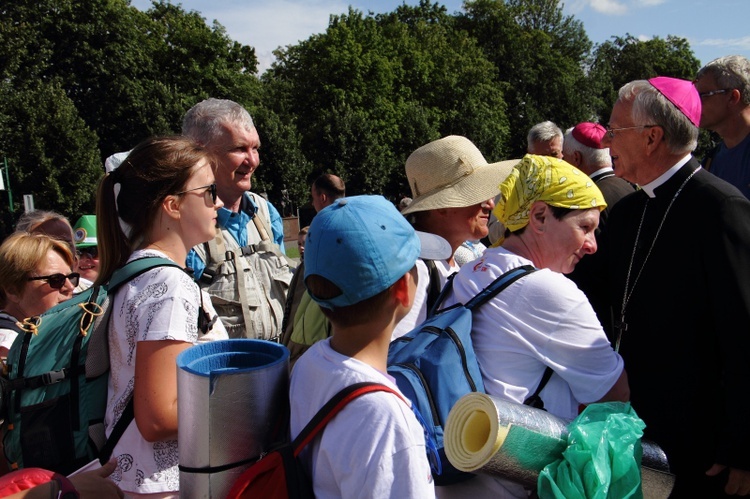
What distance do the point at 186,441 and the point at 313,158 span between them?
3521 cm

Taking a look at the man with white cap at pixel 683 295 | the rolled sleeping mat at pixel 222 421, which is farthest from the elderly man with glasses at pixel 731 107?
the rolled sleeping mat at pixel 222 421

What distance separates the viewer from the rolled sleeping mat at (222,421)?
148 centimetres

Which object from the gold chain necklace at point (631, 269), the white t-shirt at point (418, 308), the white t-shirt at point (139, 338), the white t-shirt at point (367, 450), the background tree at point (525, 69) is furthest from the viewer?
the background tree at point (525, 69)

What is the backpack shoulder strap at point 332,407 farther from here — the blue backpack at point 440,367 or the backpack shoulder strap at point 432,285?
the backpack shoulder strap at point 432,285

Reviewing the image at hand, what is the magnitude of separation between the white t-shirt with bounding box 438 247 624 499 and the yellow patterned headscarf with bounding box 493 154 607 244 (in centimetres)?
34

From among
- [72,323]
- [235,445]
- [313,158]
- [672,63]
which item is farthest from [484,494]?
[672,63]

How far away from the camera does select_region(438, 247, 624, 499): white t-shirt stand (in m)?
1.94

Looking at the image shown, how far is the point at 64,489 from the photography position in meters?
1.70

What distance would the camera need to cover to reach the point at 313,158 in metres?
36.1

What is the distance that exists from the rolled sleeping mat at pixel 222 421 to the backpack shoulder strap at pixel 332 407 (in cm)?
16

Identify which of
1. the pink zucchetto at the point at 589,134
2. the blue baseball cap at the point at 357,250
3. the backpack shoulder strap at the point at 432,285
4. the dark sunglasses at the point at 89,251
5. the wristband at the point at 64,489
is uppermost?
the pink zucchetto at the point at 589,134

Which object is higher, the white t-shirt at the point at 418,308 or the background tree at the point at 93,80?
the background tree at the point at 93,80

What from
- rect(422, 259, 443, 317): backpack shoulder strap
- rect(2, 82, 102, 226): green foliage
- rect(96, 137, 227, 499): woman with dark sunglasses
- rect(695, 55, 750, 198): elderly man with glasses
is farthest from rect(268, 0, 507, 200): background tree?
rect(96, 137, 227, 499): woman with dark sunglasses

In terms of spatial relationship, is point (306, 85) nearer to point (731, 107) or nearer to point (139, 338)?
point (731, 107)
